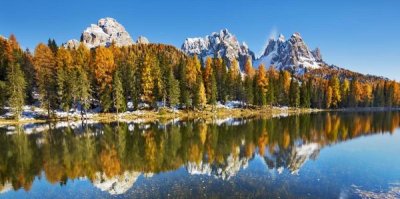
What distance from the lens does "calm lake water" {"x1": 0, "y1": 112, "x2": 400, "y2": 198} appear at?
24312 mm

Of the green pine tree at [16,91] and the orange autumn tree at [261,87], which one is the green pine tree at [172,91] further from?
the green pine tree at [16,91]

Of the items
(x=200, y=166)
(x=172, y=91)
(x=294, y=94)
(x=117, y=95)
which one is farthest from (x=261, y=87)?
(x=200, y=166)

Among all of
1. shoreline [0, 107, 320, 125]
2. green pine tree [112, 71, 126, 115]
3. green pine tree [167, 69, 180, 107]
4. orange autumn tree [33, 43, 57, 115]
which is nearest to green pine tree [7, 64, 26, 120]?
shoreline [0, 107, 320, 125]

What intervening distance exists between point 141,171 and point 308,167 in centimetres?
1598

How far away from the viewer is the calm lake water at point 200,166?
24.3m

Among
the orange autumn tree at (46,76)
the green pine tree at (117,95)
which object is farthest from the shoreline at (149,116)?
the orange autumn tree at (46,76)

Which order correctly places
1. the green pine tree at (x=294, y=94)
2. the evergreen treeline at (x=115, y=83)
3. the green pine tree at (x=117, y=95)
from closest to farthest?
1. the evergreen treeline at (x=115, y=83)
2. the green pine tree at (x=117, y=95)
3. the green pine tree at (x=294, y=94)

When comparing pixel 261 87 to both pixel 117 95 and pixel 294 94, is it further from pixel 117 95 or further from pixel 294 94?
pixel 117 95

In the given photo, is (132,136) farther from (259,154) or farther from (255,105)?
(255,105)

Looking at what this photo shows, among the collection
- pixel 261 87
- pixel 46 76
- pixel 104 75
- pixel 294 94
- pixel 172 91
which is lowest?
pixel 172 91

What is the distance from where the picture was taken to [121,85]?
9594cm

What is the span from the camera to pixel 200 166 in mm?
32188

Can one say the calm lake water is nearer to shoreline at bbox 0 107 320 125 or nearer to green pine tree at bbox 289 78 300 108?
shoreline at bbox 0 107 320 125

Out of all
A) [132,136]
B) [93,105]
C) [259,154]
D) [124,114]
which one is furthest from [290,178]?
[93,105]
